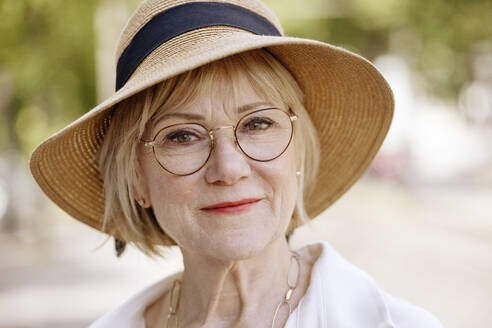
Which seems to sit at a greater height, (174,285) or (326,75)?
(326,75)

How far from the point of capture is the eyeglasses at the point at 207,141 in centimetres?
190

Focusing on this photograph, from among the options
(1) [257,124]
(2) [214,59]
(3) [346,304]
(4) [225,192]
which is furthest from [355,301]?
(2) [214,59]

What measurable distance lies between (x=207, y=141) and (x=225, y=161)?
0.35 ft

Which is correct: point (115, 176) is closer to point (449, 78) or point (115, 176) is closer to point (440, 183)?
point (449, 78)

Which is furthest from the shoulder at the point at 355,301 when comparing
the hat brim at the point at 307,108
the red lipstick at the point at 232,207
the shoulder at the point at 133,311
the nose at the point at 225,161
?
the shoulder at the point at 133,311

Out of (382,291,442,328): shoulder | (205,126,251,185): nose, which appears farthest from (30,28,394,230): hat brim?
(382,291,442,328): shoulder

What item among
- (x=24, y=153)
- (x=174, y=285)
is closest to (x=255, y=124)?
(x=174, y=285)

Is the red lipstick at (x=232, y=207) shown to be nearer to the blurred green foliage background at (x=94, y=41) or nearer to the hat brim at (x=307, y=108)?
the hat brim at (x=307, y=108)

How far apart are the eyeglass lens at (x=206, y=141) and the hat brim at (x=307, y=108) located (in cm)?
20

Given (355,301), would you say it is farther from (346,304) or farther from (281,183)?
(281,183)

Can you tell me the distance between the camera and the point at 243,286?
213 cm

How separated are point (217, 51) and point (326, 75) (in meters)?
0.60

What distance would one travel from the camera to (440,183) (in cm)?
1880

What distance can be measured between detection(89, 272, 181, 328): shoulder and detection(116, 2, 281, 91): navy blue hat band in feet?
3.04
